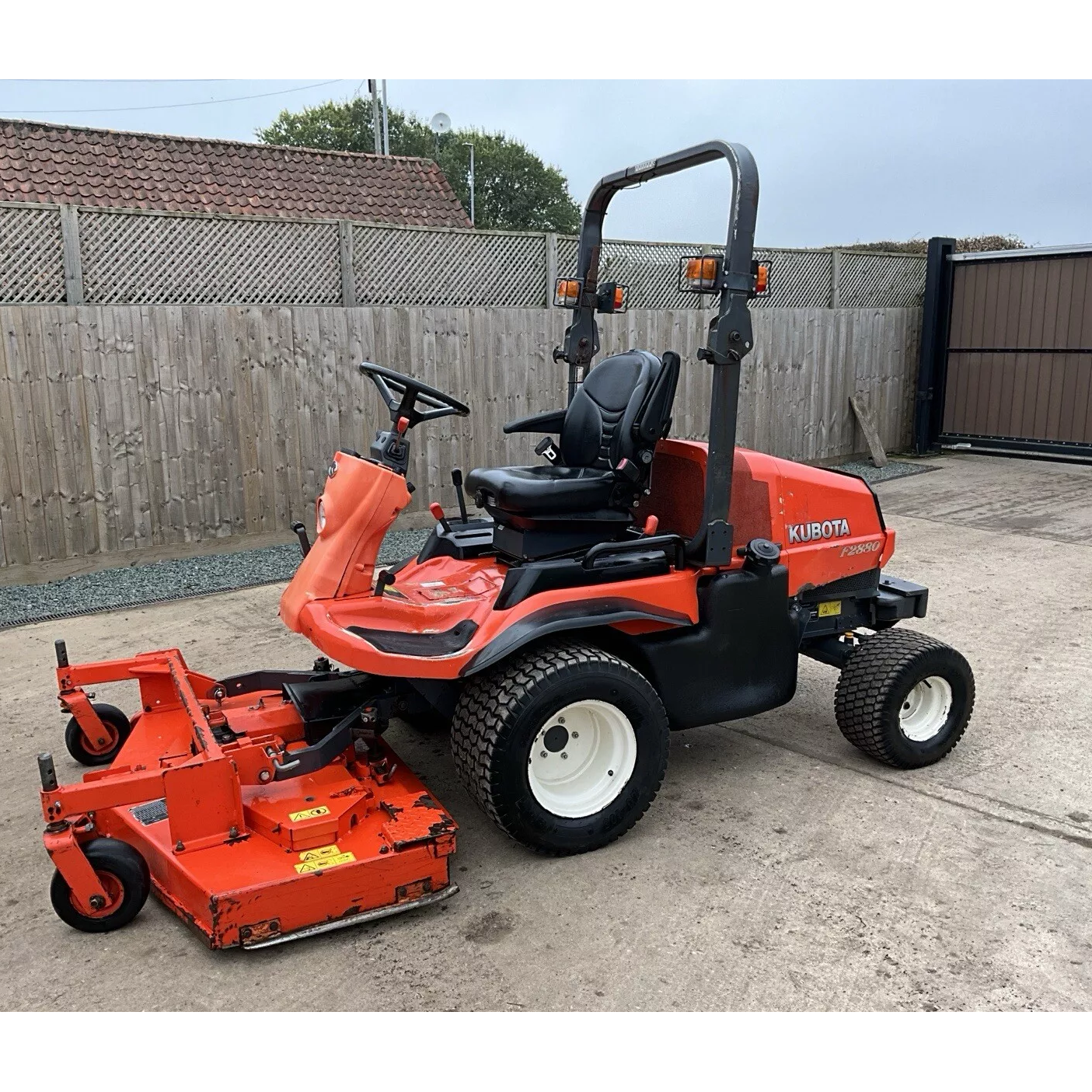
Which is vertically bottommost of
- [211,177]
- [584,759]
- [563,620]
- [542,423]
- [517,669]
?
[584,759]

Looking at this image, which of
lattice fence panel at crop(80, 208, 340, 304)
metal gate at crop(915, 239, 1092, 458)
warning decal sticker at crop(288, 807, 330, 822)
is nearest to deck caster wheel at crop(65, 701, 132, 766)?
warning decal sticker at crop(288, 807, 330, 822)

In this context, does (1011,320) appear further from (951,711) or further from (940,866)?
(940,866)

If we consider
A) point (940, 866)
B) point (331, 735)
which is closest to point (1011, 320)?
point (940, 866)

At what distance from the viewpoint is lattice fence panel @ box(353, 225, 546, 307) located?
8.27 metres

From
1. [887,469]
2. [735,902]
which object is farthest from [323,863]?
[887,469]

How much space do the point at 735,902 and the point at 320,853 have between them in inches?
50.2

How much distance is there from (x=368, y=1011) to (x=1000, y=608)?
16.4 feet

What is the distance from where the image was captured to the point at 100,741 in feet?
13.4

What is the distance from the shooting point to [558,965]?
2.85 metres

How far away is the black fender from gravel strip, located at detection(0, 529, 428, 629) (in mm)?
3319

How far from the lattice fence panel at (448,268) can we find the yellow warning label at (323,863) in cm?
600

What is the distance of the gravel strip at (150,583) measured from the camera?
6.49 metres

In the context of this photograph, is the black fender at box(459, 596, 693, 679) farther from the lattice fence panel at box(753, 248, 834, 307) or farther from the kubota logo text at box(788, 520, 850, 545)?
the lattice fence panel at box(753, 248, 834, 307)

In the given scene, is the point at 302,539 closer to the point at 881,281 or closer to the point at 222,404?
the point at 222,404
